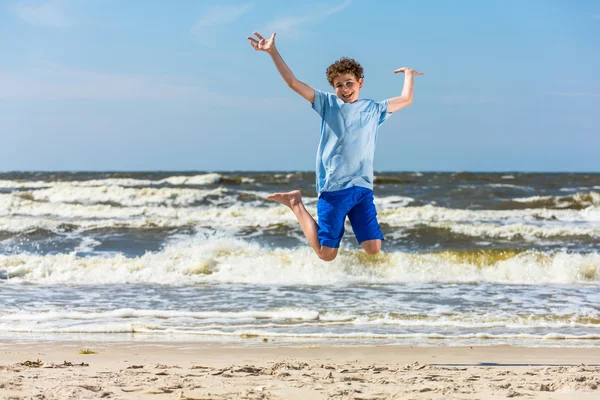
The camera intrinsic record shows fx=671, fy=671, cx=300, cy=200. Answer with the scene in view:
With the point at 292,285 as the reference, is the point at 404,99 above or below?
above

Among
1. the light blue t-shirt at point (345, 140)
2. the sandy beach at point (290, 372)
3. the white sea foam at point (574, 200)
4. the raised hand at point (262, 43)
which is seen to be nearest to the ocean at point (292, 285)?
the sandy beach at point (290, 372)

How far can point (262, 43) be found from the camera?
462cm

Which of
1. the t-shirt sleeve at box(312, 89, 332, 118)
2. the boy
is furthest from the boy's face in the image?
the t-shirt sleeve at box(312, 89, 332, 118)

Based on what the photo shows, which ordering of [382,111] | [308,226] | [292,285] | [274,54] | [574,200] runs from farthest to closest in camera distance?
[574,200] → [292,285] → [308,226] → [382,111] → [274,54]

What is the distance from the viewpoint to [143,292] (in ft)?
32.5

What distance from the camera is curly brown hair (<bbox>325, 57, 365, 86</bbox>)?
4984 millimetres

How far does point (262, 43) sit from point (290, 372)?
2333mm

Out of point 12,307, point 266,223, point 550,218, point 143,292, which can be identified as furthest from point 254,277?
point 550,218

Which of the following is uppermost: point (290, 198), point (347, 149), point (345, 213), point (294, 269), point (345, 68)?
point (345, 68)

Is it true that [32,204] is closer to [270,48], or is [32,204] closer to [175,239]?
[175,239]

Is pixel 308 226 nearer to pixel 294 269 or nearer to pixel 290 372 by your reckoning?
pixel 290 372

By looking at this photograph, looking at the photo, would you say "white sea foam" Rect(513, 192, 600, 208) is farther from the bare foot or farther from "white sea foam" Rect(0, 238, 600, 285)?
the bare foot

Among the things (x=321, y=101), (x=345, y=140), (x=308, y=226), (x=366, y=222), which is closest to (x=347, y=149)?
(x=345, y=140)

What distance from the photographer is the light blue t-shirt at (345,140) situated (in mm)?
5008
